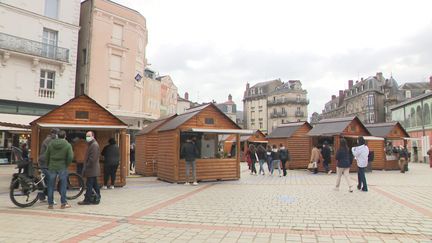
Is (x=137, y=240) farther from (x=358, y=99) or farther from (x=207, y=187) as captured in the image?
(x=358, y=99)

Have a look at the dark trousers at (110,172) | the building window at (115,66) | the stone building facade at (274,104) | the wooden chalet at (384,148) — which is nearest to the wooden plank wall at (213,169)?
the dark trousers at (110,172)

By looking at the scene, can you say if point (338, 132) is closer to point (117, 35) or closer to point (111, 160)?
point (111, 160)

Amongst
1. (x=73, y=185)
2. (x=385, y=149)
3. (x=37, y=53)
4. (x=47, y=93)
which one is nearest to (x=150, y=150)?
(x=73, y=185)

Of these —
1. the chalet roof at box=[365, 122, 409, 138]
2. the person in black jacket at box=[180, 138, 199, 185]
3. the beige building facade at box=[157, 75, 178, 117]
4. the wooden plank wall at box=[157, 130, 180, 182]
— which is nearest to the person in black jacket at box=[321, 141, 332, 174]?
the chalet roof at box=[365, 122, 409, 138]

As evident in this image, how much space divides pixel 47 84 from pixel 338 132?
61.1ft

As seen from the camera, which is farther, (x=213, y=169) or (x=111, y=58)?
(x=111, y=58)

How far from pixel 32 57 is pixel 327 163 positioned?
1877 centimetres

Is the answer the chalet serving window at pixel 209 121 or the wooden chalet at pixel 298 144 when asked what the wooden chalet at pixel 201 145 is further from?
the wooden chalet at pixel 298 144

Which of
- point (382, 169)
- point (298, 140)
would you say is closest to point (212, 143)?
point (298, 140)

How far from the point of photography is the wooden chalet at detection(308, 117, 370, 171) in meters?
19.3

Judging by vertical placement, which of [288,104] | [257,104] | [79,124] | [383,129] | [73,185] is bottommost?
[73,185]

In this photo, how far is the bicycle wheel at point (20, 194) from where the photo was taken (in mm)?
8133

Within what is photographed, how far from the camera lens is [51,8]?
24.8 meters

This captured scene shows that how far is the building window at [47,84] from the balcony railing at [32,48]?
1.18 metres
